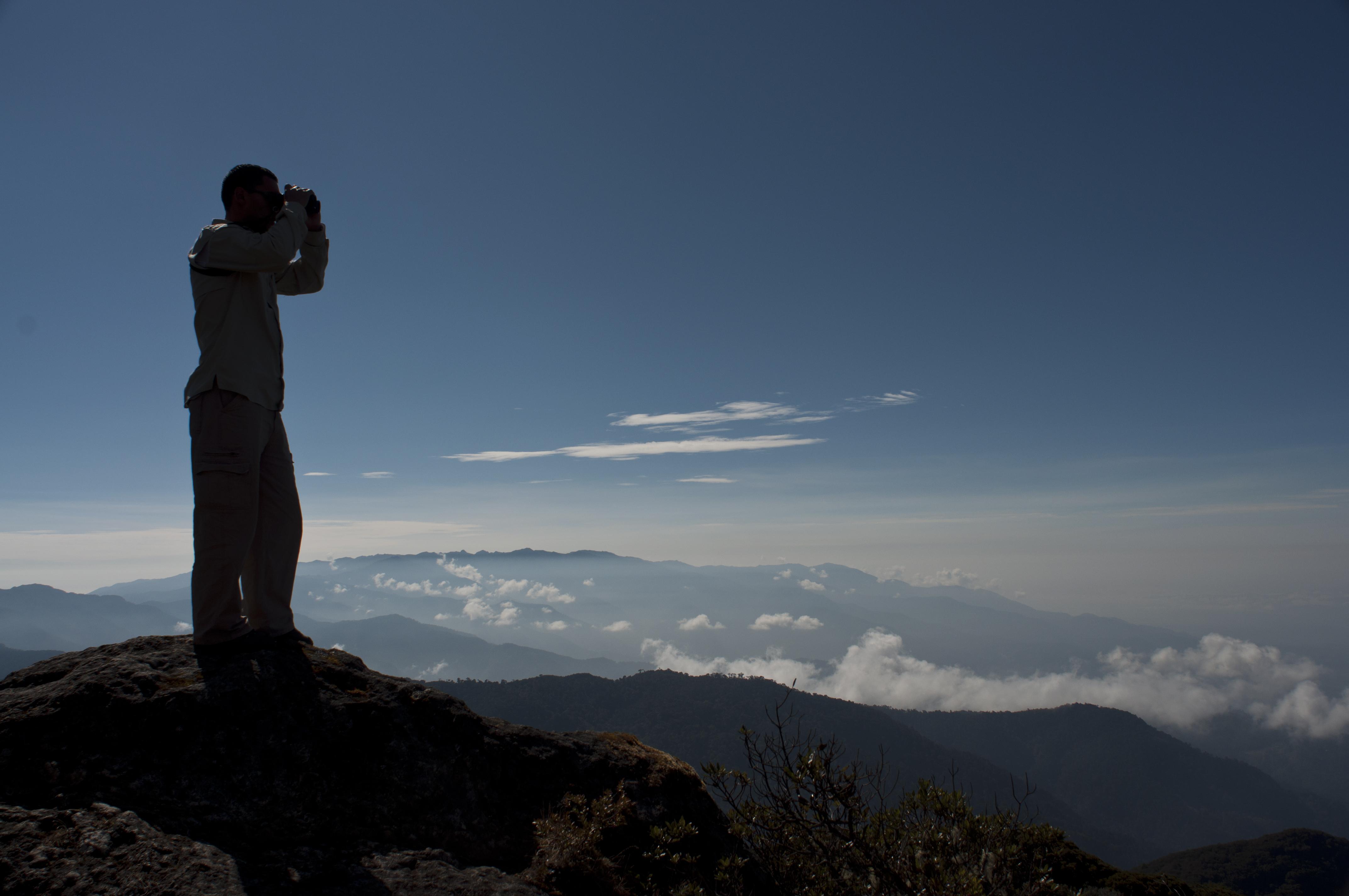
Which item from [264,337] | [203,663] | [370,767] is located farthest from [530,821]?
[264,337]

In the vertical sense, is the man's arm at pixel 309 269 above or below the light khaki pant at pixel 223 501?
above

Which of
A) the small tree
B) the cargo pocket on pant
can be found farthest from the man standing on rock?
the small tree

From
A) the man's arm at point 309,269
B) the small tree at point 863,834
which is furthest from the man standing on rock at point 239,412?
the small tree at point 863,834

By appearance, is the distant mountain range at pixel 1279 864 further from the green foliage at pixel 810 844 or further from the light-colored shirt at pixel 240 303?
the light-colored shirt at pixel 240 303

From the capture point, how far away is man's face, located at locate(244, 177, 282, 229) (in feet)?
13.7

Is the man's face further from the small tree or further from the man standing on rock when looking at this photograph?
the small tree

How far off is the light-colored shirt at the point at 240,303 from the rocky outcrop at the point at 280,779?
168cm

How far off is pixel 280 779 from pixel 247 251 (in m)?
3.03

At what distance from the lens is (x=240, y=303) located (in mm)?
4004

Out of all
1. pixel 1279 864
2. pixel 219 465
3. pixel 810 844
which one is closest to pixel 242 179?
pixel 219 465

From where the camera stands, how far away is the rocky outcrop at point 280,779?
2436 mm

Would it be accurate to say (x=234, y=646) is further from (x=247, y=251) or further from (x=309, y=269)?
(x=309, y=269)

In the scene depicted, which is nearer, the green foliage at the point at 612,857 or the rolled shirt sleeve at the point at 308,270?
the green foliage at the point at 612,857

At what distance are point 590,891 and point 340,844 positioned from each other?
47.5 inches
